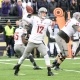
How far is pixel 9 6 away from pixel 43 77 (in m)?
13.4

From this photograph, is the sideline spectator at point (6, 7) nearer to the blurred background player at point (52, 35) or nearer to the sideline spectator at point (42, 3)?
the sideline spectator at point (42, 3)

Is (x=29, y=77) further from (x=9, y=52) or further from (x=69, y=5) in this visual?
(x=69, y=5)

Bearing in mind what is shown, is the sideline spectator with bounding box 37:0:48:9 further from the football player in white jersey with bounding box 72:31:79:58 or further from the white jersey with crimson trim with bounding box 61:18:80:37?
the white jersey with crimson trim with bounding box 61:18:80:37

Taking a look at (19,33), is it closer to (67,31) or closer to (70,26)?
(67,31)

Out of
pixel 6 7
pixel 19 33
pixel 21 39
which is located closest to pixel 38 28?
pixel 19 33

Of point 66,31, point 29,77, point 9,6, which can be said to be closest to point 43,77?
point 29,77

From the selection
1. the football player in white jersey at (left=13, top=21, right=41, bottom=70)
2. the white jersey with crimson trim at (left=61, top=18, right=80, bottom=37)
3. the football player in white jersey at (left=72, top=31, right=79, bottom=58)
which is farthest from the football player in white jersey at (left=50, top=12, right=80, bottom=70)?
the football player in white jersey at (left=72, top=31, right=79, bottom=58)

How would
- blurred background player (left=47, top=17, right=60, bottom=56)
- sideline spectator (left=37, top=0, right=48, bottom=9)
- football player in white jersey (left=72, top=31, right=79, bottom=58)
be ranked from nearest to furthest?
football player in white jersey (left=72, top=31, right=79, bottom=58)
blurred background player (left=47, top=17, right=60, bottom=56)
sideline spectator (left=37, top=0, right=48, bottom=9)

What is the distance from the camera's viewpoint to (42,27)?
13.6 metres

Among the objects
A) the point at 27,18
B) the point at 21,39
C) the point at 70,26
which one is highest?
the point at 27,18

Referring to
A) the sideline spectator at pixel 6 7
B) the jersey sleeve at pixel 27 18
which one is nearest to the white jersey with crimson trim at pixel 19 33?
the jersey sleeve at pixel 27 18

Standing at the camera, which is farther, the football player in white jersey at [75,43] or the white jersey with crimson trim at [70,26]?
the football player in white jersey at [75,43]

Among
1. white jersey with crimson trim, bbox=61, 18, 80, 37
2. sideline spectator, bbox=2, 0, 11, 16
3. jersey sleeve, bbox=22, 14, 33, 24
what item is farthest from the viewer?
sideline spectator, bbox=2, 0, 11, 16

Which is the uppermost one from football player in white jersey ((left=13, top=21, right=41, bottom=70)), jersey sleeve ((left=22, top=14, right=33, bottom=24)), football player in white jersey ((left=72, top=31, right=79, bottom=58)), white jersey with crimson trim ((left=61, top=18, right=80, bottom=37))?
jersey sleeve ((left=22, top=14, right=33, bottom=24))
